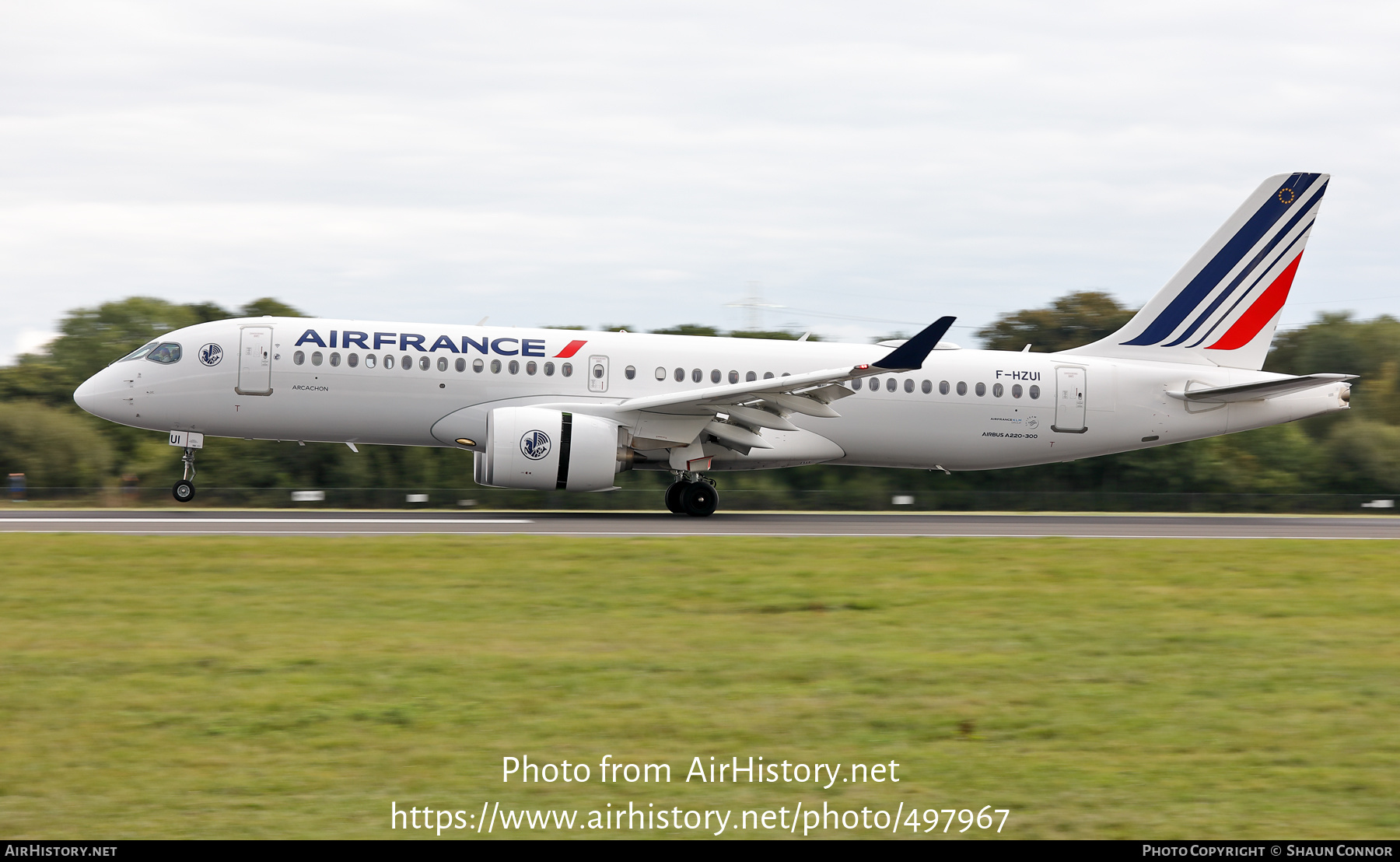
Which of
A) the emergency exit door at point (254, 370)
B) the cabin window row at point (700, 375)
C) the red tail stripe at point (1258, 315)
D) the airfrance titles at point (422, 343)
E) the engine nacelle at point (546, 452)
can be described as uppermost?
the red tail stripe at point (1258, 315)

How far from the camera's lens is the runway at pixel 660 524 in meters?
19.9

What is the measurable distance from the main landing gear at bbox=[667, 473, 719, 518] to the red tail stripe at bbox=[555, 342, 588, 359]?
326 cm

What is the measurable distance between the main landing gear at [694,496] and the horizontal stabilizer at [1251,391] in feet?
35.5

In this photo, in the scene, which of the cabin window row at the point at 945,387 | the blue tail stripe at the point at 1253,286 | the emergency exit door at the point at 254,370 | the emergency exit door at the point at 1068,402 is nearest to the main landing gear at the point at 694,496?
the cabin window row at the point at 945,387

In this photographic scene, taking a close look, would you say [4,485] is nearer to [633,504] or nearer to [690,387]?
[633,504]

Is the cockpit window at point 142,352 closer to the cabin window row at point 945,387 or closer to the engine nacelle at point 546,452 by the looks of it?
the engine nacelle at point 546,452

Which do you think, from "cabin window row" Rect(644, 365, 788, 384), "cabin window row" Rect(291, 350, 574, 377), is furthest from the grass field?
"cabin window row" Rect(644, 365, 788, 384)

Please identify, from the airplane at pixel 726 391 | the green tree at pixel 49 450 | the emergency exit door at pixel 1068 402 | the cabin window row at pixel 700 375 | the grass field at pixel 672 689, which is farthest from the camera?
the green tree at pixel 49 450

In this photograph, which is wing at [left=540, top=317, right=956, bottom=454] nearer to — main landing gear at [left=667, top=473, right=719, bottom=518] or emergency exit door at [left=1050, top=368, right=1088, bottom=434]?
main landing gear at [left=667, top=473, right=719, bottom=518]

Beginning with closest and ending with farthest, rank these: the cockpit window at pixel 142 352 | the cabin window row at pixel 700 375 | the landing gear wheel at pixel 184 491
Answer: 1. the landing gear wheel at pixel 184 491
2. the cockpit window at pixel 142 352
3. the cabin window row at pixel 700 375

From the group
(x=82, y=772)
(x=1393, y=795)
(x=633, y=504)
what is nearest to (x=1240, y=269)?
(x=633, y=504)

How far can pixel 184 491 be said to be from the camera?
947 inches

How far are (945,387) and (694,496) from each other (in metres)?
6.02

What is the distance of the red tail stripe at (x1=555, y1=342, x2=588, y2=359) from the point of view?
80.3 feet
